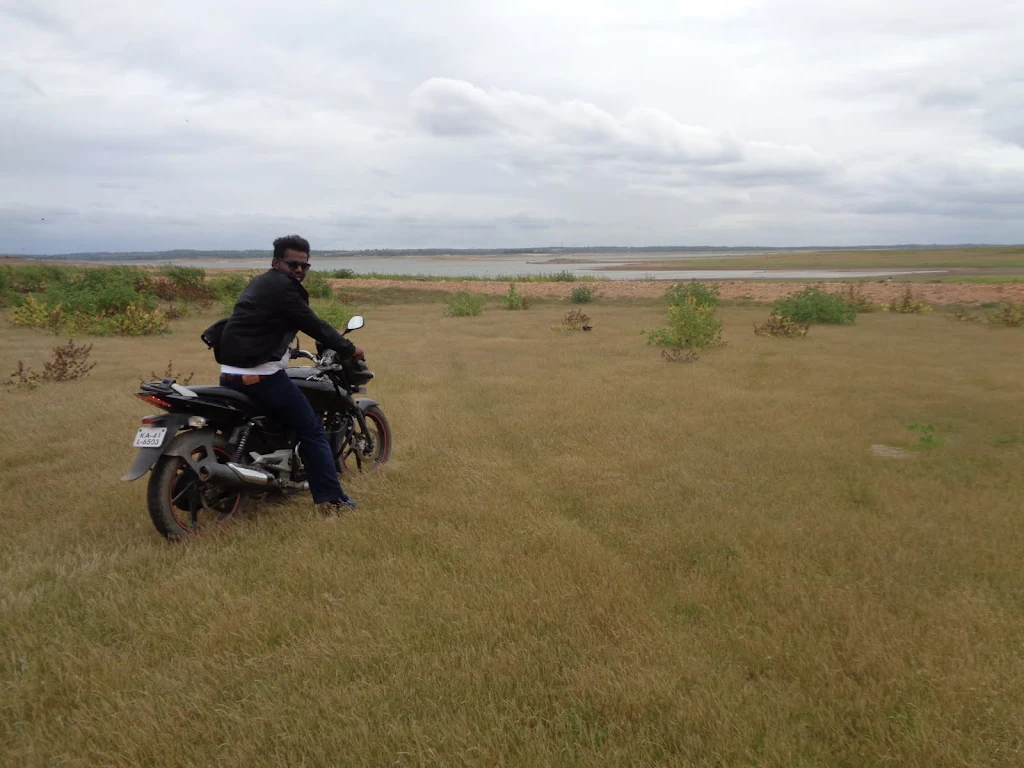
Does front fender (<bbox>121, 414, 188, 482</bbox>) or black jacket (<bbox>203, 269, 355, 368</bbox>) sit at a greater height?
black jacket (<bbox>203, 269, 355, 368</bbox>)

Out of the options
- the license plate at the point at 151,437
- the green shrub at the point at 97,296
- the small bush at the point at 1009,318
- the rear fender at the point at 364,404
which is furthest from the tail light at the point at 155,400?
the small bush at the point at 1009,318

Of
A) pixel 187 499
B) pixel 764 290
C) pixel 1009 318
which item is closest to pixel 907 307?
pixel 1009 318

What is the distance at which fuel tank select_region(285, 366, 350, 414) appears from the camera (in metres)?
5.30

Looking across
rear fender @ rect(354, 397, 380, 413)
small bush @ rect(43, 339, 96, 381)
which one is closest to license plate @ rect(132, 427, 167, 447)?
rear fender @ rect(354, 397, 380, 413)

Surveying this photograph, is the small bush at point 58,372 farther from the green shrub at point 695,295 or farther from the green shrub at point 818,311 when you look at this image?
the green shrub at point 818,311

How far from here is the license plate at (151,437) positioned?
4293 millimetres

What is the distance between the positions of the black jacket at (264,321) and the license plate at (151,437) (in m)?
0.63

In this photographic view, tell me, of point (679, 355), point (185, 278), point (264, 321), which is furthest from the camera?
point (185, 278)

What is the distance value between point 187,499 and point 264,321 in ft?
4.69

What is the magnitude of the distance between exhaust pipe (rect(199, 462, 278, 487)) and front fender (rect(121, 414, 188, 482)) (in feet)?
0.97

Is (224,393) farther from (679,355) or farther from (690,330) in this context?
(690,330)

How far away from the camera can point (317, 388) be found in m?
5.41

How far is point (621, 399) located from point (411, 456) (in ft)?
12.1

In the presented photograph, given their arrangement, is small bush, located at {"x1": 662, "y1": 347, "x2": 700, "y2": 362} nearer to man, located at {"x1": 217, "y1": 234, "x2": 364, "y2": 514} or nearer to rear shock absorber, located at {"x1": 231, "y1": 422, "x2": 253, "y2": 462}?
man, located at {"x1": 217, "y1": 234, "x2": 364, "y2": 514}
